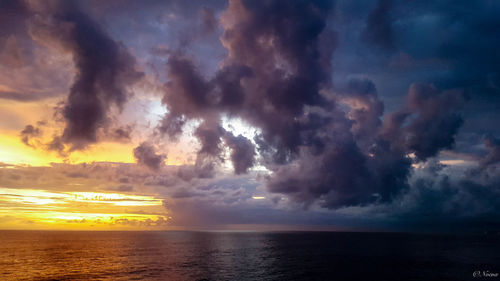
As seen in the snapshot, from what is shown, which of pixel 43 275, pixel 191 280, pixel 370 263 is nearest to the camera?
pixel 191 280

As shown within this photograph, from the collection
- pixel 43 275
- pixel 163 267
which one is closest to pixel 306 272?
pixel 163 267

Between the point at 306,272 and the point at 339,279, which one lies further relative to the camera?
the point at 306,272

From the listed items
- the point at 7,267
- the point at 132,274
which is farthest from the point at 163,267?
the point at 7,267

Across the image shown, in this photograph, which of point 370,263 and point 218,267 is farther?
point 370,263

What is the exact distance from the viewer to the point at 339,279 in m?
76.1

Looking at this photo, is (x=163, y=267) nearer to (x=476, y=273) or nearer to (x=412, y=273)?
(x=412, y=273)

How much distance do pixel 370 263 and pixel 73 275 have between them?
93533mm

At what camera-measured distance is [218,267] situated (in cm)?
9656

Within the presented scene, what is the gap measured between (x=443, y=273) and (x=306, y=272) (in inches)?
1529

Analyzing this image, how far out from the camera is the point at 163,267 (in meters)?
95.9

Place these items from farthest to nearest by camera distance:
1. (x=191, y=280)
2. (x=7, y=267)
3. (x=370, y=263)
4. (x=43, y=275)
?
(x=370, y=263) < (x=7, y=267) < (x=43, y=275) < (x=191, y=280)

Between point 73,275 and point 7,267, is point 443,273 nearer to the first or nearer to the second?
point 73,275

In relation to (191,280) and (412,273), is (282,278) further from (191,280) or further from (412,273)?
(412,273)

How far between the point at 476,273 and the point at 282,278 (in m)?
56.5
